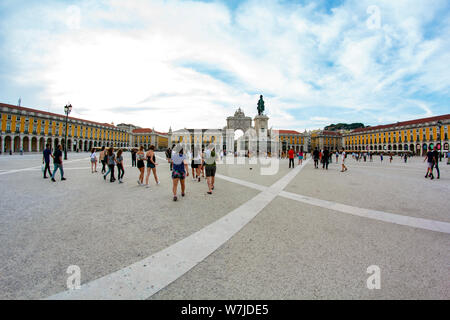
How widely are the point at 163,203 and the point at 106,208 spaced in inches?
49.1

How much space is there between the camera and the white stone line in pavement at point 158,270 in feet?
5.97

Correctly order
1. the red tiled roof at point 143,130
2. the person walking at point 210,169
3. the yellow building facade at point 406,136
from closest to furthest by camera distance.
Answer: the person walking at point 210,169, the yellow building facade at point 406,136, the red tiled roof at point 143,130

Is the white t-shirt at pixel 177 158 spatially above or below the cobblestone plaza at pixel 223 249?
above

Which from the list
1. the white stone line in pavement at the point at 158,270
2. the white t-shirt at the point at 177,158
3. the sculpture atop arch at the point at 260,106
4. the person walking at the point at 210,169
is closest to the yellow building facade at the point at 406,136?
the sculpture atop arch at the point at 260,106

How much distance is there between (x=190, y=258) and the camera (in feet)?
8.00

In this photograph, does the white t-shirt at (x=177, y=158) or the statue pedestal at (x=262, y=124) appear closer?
the white t-shirt at (x=177, y=158)

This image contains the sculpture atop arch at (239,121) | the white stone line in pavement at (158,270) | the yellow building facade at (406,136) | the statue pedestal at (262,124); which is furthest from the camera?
the sculpture atop arch at (239,121)

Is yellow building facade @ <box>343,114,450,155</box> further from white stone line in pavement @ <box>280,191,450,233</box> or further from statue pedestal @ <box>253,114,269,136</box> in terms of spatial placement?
white stone line in pavement @ <box>280,191,450,233</box>

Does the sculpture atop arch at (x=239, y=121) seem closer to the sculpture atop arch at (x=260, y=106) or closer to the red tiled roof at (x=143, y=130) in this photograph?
the sculpture atop arch at (x=260, y=106)

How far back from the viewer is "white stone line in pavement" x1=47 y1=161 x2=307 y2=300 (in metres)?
1.82

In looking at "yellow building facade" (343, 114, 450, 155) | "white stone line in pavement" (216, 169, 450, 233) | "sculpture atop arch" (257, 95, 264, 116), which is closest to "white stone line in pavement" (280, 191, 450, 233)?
"white stone line in pavement" (216, 169, 450, 233)

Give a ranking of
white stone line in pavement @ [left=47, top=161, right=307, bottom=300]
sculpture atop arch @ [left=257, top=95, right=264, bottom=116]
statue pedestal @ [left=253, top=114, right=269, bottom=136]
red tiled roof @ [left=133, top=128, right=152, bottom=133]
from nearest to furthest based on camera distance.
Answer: white stone line in pavement @ [left=47, top=161, right=307, bottom=300] < statue pedestal @ [left=253, top=114, right=269, bottom=136] < sculpture atop arch @ [left=257, top=95, right=264, bottom=116] < red tiled roof @ [left=133, top=128, right=152, bottom=133]
